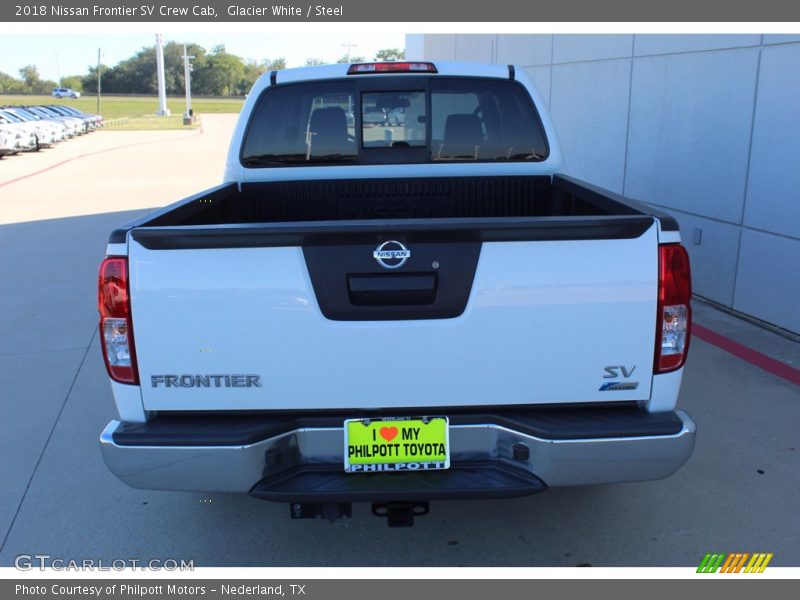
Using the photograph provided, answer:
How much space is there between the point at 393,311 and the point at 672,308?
103cm

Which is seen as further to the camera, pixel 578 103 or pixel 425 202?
pixel 578 103

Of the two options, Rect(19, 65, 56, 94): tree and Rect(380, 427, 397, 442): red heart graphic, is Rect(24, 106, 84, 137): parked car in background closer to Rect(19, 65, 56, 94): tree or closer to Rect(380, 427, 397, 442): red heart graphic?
Rect(380, 427, 397, 442): red heart graphic

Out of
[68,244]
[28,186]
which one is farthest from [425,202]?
[28,186]

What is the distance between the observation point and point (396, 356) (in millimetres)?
2699

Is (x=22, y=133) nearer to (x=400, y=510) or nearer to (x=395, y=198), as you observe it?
Answer: (x=395, y=198)

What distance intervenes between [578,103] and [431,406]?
28.2 ft

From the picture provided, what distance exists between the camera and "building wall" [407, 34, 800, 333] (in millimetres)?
6207

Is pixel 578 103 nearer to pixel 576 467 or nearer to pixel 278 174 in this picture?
pixel 278 174

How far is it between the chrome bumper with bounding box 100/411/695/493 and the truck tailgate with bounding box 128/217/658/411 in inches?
5.5

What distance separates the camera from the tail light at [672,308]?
105 inches

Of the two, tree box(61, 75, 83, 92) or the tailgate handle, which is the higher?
tree box(61, 75, 83, 92)

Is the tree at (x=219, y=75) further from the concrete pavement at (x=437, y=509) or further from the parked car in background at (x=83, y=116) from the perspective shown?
the concrete pavement at (x=437, y=509)

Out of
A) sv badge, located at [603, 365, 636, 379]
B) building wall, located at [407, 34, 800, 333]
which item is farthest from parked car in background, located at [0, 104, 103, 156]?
sv badge, located at [603, 365, 636, 379]

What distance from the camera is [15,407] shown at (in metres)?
4.95
